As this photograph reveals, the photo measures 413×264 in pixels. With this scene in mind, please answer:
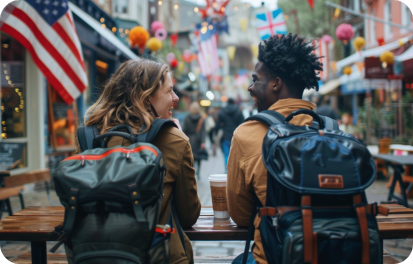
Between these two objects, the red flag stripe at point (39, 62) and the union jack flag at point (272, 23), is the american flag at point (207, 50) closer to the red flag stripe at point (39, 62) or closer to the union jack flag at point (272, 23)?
the union jack flag at point (272, 23)

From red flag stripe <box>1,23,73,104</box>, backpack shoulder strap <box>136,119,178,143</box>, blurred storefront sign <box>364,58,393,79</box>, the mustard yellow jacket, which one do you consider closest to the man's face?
the mustard yellow jacket

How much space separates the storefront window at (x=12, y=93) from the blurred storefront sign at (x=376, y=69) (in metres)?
9.34

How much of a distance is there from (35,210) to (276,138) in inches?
79.3

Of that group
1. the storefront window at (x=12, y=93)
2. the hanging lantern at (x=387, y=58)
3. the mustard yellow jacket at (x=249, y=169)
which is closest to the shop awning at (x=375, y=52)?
the hanging lantern at (x=387, y=58)

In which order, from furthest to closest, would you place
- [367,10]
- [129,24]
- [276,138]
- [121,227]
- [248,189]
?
[367,10]
[129,24]
[248,189]
[276,138]
[121,227]

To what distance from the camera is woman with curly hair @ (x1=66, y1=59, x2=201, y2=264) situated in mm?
1994

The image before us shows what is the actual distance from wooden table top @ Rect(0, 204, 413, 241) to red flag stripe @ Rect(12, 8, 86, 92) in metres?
3.20

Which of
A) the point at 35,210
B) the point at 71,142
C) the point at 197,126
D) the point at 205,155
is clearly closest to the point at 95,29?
the point at 71,142

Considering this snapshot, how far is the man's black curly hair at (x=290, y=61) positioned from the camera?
2.23 metres

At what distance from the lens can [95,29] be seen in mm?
9969

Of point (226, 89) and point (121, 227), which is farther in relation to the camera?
point (226, 89)

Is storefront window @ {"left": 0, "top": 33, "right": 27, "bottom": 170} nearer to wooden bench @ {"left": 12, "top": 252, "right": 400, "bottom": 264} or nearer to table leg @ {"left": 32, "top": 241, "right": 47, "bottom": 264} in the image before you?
wooden bench @ {"left": 12, "top": 252, "right": 400, "bottom": 264}

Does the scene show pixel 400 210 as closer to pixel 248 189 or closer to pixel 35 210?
pixel 248 189

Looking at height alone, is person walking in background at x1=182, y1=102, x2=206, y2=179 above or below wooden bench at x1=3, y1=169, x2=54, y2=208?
above
